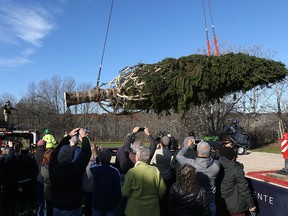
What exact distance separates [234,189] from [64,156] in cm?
275

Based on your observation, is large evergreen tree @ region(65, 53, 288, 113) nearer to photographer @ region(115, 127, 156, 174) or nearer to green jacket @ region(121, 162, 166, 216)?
photographer @ region(115, 127, 156, 174)

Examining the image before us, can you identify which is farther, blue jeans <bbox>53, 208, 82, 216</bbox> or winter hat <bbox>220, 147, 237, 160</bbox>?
winter hat <bbox>220, 147, 237, 160</bbox>

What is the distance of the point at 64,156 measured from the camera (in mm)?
4277

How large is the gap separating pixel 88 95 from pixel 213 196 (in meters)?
3.76

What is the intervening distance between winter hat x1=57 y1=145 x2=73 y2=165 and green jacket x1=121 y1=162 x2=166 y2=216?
34.4 inches

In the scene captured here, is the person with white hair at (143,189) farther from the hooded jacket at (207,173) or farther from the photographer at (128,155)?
the photographer at (128,155)

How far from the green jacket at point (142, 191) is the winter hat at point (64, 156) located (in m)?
0.87

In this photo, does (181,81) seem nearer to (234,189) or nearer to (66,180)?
(234,189)

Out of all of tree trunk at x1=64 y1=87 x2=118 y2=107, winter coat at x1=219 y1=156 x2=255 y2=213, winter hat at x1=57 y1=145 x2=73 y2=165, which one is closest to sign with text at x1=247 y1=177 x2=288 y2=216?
winter coat at x1=219 y1=156 x2=255 y2=213

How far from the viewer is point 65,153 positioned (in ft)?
14.1

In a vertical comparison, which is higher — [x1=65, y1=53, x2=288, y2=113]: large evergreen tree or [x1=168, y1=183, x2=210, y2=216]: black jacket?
[x1=65, y1=53, x2=288, y2=113]: large evergreen tree

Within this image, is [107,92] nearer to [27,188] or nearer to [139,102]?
[139,102]

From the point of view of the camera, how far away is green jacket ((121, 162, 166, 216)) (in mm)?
4070

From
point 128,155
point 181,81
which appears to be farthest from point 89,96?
point 181,81
